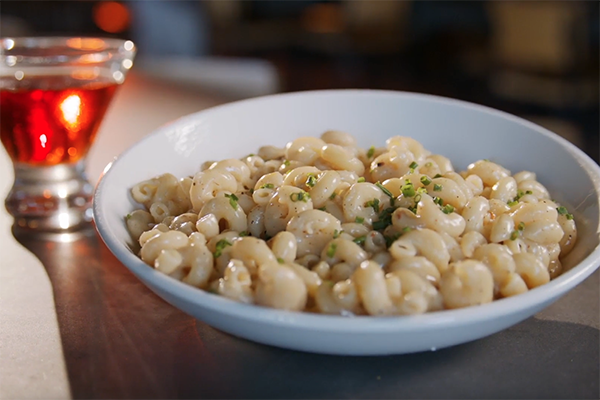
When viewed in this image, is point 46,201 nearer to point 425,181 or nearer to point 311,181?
point 311,181

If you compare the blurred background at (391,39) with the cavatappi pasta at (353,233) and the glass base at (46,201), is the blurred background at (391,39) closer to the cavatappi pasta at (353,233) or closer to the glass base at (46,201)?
the glass base at (46,201)

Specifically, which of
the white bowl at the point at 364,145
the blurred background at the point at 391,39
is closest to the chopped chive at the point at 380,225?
the white bowl at the point at 364,145

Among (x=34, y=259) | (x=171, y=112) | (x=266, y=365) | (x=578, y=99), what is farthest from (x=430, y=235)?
(x=578, y=99)

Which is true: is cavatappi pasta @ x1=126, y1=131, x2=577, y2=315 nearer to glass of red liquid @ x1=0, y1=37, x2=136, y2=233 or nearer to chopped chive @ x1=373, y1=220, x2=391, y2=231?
chopped chive @ x1=373, y1=220, x2=391, y2=231

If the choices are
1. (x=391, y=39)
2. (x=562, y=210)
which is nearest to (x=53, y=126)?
(x=562, y=210)

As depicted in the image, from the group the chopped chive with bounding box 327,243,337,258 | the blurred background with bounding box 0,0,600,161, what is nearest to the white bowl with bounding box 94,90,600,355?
the chopped chive with bounding box 327,243,337,258

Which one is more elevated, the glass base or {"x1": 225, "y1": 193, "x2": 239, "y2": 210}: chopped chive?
{"x1": 225, "y1": 193, "x2": 239, "y2": 210}: chopped chive

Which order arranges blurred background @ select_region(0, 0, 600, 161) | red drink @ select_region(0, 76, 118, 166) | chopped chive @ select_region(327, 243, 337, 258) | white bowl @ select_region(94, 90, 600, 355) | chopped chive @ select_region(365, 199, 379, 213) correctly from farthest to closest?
blurred background @ select_region(0, 0, 600, 161) < red drink @ select_region(0, 76, 118, 166) < chopped chive @ select_region(365, 199, 379, 213) < chopped chive @ select_region(327, 243, 337, 258) < white bowl @ select_region(94, 90, 600, 355)
